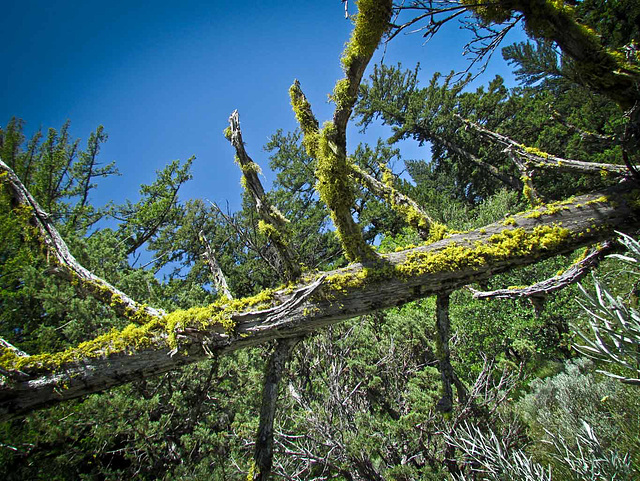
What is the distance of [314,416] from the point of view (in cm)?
506

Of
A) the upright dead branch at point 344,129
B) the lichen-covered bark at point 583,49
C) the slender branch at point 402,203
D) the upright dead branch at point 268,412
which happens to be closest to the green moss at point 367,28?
the upright dead branch at point 344,129

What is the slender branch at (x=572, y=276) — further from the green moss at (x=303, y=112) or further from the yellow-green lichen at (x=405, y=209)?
the green moss at (x=303, y=112)

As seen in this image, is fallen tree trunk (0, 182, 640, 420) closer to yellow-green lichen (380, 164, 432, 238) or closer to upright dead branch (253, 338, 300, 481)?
upright dead branch (253, 338, 300, 481)

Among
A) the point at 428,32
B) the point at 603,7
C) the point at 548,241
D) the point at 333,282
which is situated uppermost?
the point at 603,7

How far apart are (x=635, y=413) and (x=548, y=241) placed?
131 inches

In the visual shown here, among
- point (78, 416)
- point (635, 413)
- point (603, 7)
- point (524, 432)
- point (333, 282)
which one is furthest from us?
point (603, 7)

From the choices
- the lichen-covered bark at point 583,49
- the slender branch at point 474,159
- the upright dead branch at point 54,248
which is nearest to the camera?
the upright dead branch at point 54,248

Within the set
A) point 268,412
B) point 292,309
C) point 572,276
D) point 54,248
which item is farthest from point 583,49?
point 54,248

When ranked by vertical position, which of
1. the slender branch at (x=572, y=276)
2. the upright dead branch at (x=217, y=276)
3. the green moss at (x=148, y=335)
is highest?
the upright dead branch at (x=217, y=276)

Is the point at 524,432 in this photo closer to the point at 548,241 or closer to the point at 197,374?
the point at 548,241

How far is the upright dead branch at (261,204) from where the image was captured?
255 centimetres

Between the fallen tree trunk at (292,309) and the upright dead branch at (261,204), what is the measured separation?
0.22 m

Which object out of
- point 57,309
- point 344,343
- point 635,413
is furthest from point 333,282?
point 57,309

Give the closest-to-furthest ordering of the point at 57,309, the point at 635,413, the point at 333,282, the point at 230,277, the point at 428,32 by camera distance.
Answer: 1. the point at 333,282
2. the point at 428,32
3. the point at 635,413
4. the point at 57,309
5. the point at 230,277
